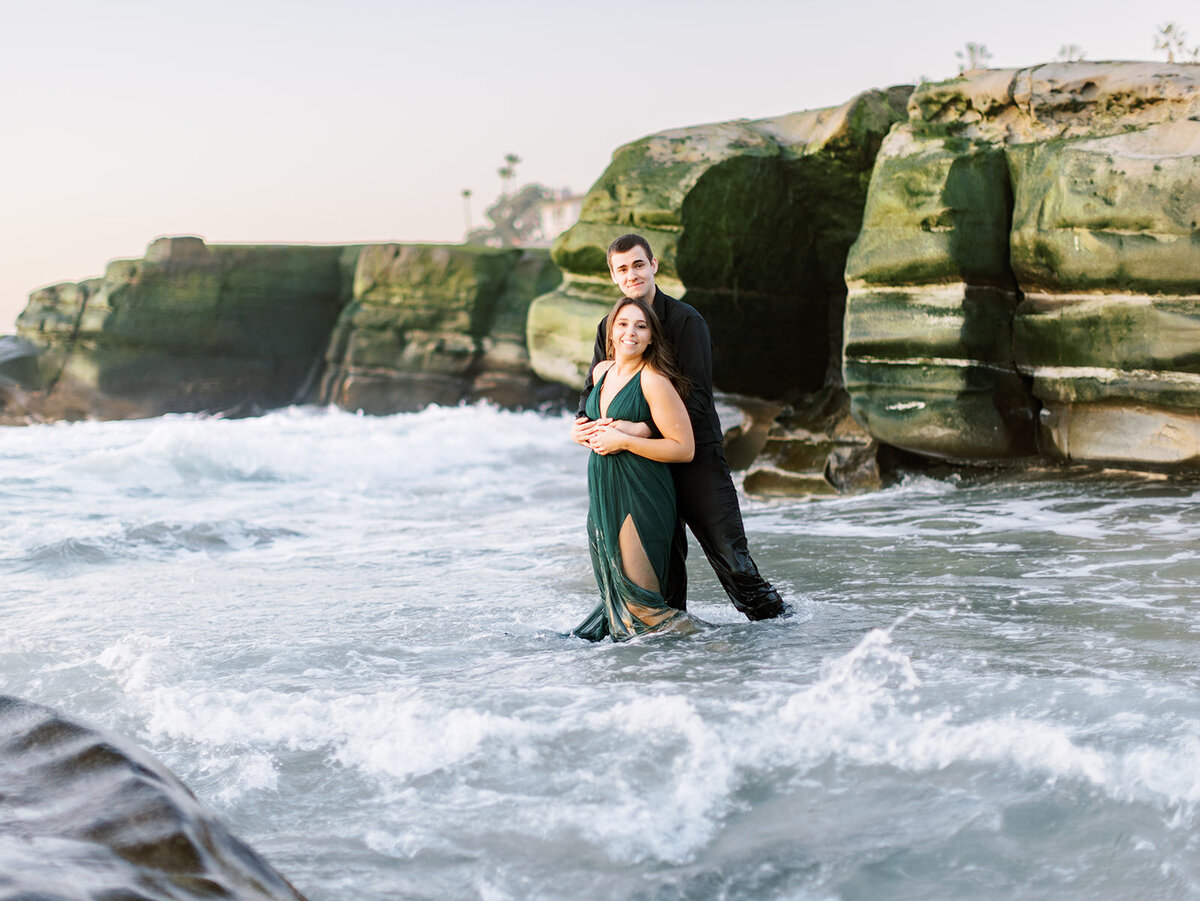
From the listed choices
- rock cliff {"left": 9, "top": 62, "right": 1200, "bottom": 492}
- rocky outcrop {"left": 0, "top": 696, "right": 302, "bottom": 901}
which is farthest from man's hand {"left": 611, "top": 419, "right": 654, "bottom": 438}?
rock cliff {"left": 9, "top": 62, "right": 1200, "bottom": 492}

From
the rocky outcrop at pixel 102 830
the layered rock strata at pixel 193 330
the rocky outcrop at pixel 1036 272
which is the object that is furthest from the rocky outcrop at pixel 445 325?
the rocky outcrop at pixel 102 830

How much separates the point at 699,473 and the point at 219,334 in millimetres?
23003

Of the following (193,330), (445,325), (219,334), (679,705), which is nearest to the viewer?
(679,705)

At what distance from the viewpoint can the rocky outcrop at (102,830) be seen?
189 cm

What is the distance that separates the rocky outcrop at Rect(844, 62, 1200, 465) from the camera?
852 centimetres

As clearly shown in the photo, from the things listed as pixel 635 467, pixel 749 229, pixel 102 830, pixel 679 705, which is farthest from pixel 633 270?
pixel 749 229

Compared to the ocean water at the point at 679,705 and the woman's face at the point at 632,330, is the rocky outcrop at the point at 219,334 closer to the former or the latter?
the ocean water at the point at 679,705

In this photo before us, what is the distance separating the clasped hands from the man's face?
1.73 feet

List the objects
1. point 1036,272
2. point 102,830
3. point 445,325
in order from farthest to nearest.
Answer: point 445,325 → point 1036,272 → point 102,830

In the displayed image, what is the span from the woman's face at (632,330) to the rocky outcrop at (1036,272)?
5.55 meters

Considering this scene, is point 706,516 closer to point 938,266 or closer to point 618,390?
point 618,390

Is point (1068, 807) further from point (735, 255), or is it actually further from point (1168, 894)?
point (735, 255)

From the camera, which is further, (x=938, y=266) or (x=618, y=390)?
(x=938, y=266)

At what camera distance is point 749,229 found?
1229 centimetres
